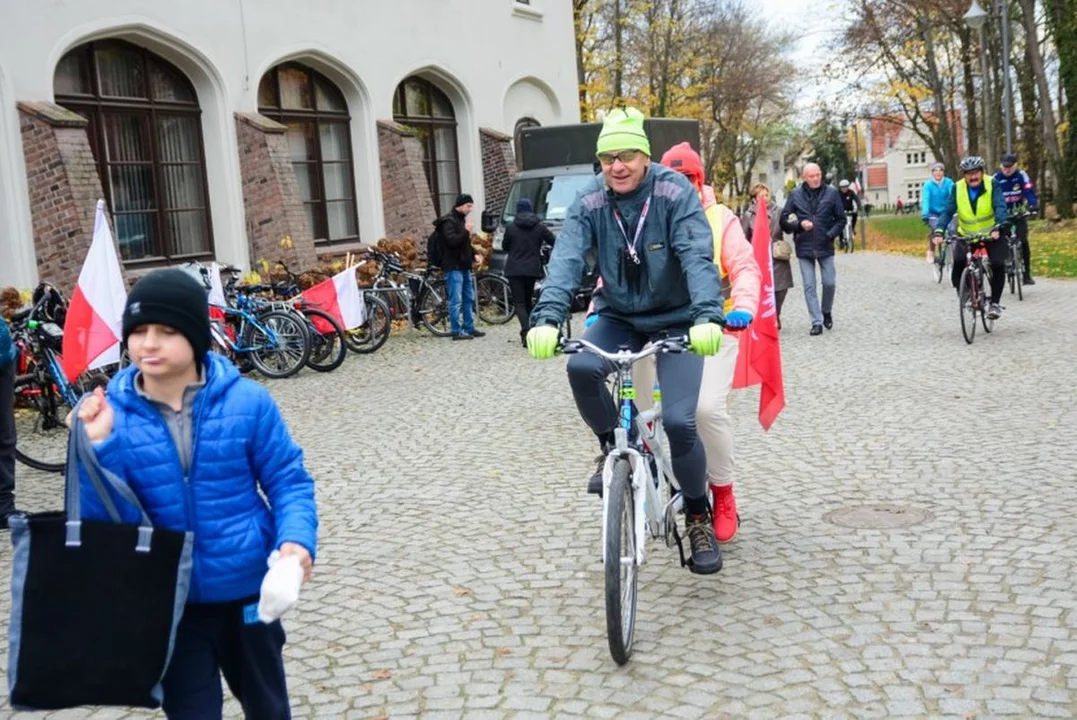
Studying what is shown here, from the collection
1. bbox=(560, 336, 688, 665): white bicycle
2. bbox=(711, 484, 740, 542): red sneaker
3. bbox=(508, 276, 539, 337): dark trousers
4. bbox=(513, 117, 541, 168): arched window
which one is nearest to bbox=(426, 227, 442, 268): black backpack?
bbox=(508, 276, 539, 337): dark trousers

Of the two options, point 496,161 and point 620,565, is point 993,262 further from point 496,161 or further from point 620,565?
point 496,161

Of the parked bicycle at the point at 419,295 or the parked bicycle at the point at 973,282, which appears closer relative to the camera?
the parked bicycle at the point at 973,282

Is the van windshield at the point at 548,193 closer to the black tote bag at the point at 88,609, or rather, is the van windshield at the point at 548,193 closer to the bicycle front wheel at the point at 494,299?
the bicycle front wheel at the point at 494,299

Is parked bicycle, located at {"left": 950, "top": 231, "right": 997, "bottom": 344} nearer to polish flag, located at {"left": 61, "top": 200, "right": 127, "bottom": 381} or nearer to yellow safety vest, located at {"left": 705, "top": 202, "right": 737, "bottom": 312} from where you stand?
yellow safety vest, located at {"left": 705, "top": 202, "right": 737, "bottom": 312}

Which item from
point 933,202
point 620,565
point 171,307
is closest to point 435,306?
point 933,202

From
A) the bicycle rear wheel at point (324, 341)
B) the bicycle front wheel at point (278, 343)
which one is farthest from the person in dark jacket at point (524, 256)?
the bicycle front wheel at point (278, 343)

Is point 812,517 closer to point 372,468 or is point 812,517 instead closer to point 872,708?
point 872,708

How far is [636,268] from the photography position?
4879 millimetres

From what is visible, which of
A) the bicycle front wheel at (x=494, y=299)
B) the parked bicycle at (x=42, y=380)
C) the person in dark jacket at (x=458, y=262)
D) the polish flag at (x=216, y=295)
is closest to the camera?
the parked bicycle at (x=42, y=380)

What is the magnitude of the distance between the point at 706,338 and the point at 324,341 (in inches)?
392

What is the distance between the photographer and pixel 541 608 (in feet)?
16.7

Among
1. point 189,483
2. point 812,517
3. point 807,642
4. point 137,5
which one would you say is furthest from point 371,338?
point 189,483

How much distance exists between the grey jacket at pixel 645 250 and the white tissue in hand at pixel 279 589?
2106 millimetres

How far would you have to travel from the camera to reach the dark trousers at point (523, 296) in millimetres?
15180
